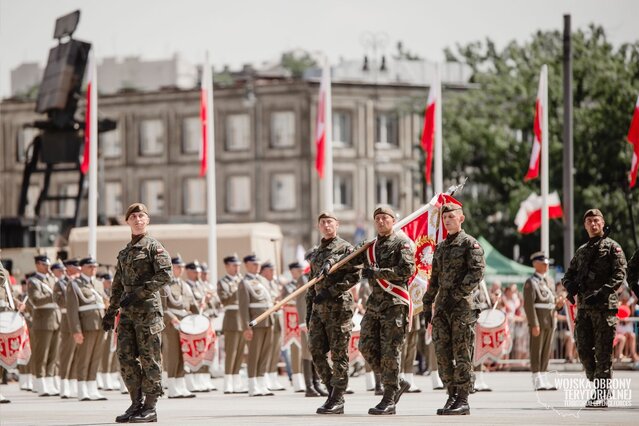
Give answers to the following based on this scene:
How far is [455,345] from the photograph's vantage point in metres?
16.7

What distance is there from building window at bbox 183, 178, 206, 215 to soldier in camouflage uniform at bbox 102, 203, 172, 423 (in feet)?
201

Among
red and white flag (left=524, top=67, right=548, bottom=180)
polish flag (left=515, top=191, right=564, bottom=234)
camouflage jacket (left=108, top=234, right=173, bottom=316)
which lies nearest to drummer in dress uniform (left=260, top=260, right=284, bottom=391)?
camouflage jacket (left=108, top=234, right=173, bottom=316)

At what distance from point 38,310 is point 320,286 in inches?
341

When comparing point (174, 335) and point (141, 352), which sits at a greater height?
point (141, 352)

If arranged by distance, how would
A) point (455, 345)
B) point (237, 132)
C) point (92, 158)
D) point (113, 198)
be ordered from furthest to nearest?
1. point (113, 198)
2. point (237, 132)
3. point (92, 158)
4. point (455, 345)

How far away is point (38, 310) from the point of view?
2489cm

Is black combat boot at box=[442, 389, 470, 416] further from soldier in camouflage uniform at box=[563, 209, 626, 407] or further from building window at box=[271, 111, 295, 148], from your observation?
building window at box=[271, 111, 295, 148]

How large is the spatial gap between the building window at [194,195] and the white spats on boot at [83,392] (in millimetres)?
55218

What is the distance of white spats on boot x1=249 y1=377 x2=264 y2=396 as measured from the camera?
23.3 metres

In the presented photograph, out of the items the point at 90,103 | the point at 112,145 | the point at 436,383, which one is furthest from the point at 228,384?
the point at 112,145

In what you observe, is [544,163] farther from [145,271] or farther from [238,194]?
[238,194]

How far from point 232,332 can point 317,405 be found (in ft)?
17.6

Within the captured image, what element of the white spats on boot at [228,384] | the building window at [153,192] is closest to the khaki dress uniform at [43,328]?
the white spats on boot at [228,384]

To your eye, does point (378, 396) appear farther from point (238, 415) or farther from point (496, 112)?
point (496, 112)
